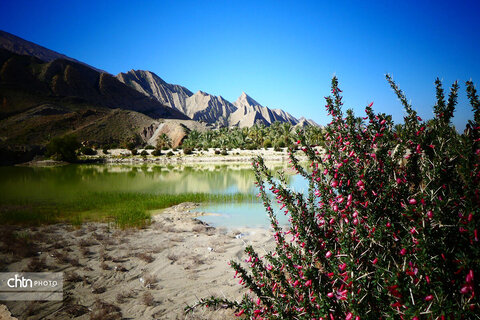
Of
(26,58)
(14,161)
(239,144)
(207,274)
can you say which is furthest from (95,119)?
(207,274)

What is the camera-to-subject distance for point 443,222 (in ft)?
6.38

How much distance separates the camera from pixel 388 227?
2.32 metres

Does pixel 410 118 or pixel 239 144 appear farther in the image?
pixel 239 144

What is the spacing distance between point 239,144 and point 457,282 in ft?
253

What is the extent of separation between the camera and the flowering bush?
1.79 metres

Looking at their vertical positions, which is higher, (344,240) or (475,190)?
(475,190)

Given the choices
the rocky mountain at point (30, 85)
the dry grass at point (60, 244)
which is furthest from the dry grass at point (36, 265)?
the rocky mountain at point (30, 85)

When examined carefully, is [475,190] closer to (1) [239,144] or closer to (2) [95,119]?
(1) [239,144]
